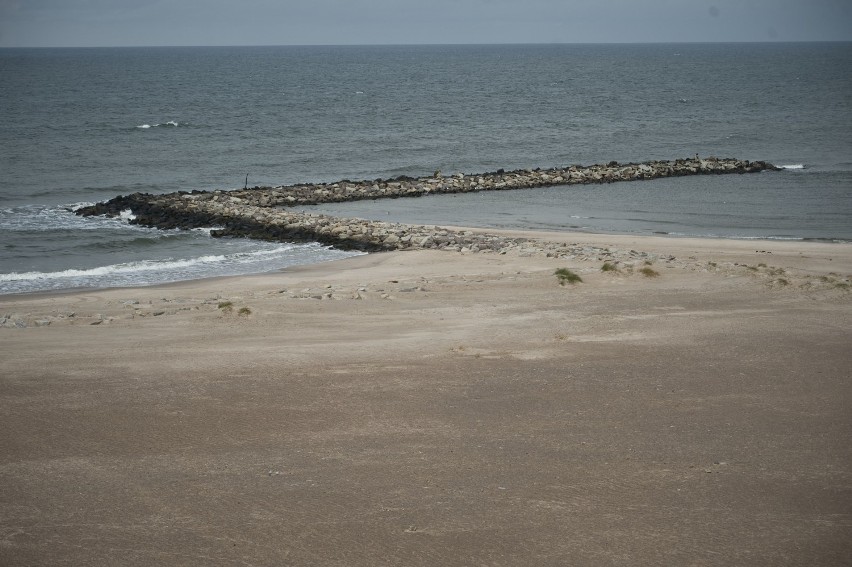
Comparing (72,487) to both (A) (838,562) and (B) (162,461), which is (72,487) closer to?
(B) (162,461)

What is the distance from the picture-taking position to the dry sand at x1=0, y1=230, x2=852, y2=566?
281 inches

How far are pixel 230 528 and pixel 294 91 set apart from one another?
103 metres

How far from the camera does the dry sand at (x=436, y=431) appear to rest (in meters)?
7.14

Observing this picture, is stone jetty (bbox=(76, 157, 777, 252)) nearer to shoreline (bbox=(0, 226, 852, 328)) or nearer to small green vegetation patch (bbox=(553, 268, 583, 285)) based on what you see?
shoreline (bbox=(0, 226, 852, 328))

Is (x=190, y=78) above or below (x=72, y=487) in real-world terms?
above

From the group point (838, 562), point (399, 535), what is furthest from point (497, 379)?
point (838, 562)

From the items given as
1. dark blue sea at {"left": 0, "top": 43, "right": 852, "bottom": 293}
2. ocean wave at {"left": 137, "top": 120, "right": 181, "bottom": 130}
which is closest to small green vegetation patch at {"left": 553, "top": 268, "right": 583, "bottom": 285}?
dark blue sea at {"left": 0, "top": 43, "right": 852, "bottom": 293}

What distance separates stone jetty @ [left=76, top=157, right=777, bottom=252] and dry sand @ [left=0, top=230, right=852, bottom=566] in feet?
30.2

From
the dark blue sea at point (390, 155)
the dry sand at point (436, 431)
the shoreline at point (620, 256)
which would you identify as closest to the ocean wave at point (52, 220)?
the dark blue sea at point (390, 155)

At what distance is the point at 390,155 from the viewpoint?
1959 inches

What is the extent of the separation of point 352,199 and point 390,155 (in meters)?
14.7

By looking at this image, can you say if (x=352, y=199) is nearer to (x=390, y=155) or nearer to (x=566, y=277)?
(x=390, y=155)

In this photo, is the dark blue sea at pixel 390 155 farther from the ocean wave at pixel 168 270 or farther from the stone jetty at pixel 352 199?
the stone jetty at pixel 352 199

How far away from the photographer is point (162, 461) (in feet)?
28.3
